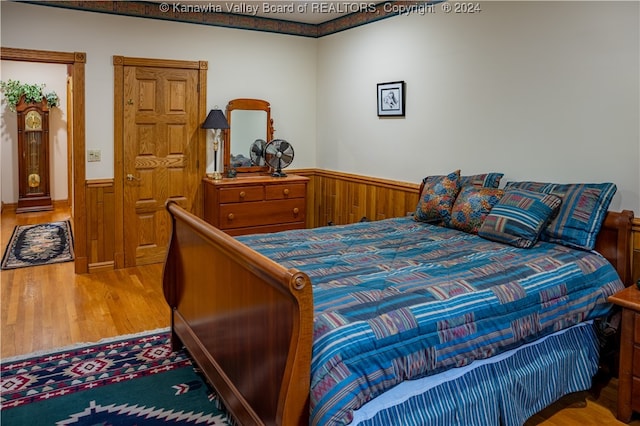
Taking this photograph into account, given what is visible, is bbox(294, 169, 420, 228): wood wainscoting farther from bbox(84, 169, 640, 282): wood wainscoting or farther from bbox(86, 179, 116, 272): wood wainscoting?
bbox(86, 179, 116, 272): wood wainscoting

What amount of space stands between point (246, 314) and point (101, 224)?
3.21 meters

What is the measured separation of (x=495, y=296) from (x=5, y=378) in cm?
256

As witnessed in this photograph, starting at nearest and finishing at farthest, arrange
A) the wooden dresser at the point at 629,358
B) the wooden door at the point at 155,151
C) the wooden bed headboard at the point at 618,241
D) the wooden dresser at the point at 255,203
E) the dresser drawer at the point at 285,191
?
the wooden dresser at the point at 629,358
the wooden bed headboard at the point at 618,241
the wooden door at the point at 155,151
the wooden dresser at the point at 255,203
the dresser drawer at the point at 285,191

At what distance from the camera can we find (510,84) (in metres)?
3.65

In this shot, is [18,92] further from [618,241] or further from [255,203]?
[618,241]

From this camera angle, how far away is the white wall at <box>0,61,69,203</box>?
24.4ft

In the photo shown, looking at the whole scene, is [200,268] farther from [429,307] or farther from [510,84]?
[510,84]

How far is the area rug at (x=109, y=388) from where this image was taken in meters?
2.44

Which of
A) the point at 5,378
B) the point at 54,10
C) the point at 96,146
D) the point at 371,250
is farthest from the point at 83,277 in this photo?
the point at 371,250

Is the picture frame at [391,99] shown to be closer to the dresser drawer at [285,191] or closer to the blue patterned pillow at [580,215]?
the dresser drawer at [285,191]

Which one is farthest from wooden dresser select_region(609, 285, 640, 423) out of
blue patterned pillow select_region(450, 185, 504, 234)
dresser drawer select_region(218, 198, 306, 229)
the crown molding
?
dresser drawer select_region(218, 198, 306, 229)

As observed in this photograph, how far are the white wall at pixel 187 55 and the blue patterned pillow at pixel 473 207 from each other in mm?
2626

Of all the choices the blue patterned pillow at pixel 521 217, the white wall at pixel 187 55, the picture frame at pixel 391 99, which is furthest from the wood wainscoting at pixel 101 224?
the blue patterned pillow at pixel 521 217

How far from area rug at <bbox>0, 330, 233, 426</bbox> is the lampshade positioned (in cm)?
239
